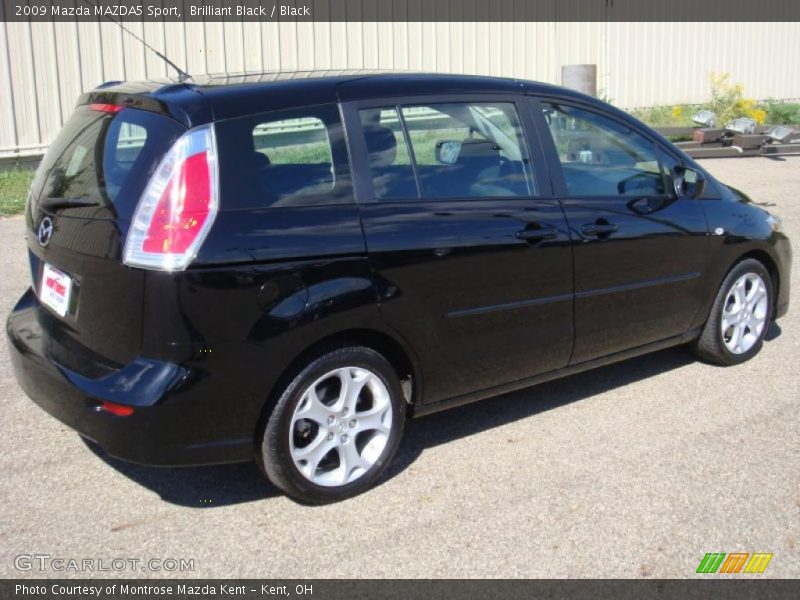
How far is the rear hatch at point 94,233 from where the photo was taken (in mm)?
3516

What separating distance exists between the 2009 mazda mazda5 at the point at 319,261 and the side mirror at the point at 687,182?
240 millimetres

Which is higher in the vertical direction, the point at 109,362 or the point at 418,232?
the point at 418,232

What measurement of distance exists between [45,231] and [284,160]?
3.62ft

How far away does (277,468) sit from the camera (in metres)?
3.76

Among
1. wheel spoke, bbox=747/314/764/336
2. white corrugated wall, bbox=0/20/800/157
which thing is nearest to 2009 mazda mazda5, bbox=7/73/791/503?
wheel spoke, bbox=747/314/764/336

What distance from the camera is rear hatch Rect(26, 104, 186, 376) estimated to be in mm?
3516

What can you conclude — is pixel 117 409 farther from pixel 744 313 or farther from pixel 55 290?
pixel 744 313

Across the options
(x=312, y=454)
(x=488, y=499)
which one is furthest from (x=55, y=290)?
(x=488, y=499)

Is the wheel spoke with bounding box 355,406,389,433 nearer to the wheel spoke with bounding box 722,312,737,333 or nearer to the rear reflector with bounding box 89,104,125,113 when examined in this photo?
the rear reflector with bounding box 89,104,125,113

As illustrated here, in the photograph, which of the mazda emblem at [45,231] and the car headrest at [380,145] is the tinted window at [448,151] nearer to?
the car headrest at [380,145]
